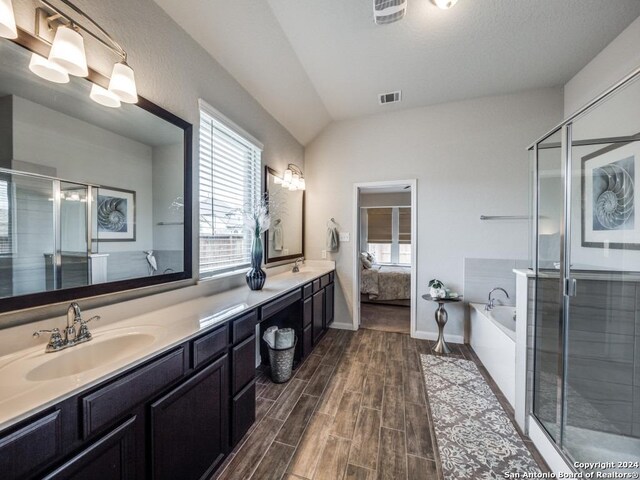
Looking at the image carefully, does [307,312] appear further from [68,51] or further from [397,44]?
[397,44]

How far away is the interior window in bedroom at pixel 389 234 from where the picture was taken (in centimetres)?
680

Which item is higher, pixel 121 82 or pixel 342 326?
pixel 121 82

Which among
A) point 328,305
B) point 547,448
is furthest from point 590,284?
point 328,305

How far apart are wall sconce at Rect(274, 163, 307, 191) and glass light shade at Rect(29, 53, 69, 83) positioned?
2071 mm

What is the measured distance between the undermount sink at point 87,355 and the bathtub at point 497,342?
255 cm

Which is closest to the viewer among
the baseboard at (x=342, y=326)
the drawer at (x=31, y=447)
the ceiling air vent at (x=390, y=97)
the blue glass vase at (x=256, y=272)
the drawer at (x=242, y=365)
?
the drawer at (x=31, y=447)

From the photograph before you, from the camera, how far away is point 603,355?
1.82 meters

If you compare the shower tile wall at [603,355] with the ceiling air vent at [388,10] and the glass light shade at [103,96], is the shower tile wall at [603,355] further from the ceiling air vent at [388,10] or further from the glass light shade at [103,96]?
the glass light shade at [103,96]

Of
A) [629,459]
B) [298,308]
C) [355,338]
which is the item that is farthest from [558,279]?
[355,338]

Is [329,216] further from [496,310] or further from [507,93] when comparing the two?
[507,93]

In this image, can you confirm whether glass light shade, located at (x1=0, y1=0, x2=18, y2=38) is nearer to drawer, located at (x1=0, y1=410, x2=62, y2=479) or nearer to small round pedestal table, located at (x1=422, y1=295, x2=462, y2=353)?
drawer, located at (x1=0, y1=410, x2=62, y2=479)

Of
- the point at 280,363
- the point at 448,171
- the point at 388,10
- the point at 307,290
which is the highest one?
Result: the point at 388,10

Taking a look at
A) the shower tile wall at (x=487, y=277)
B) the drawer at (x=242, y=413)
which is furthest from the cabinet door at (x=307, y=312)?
the shower tile wall at (x=487, y=277)

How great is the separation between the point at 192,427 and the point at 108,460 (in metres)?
0.38
